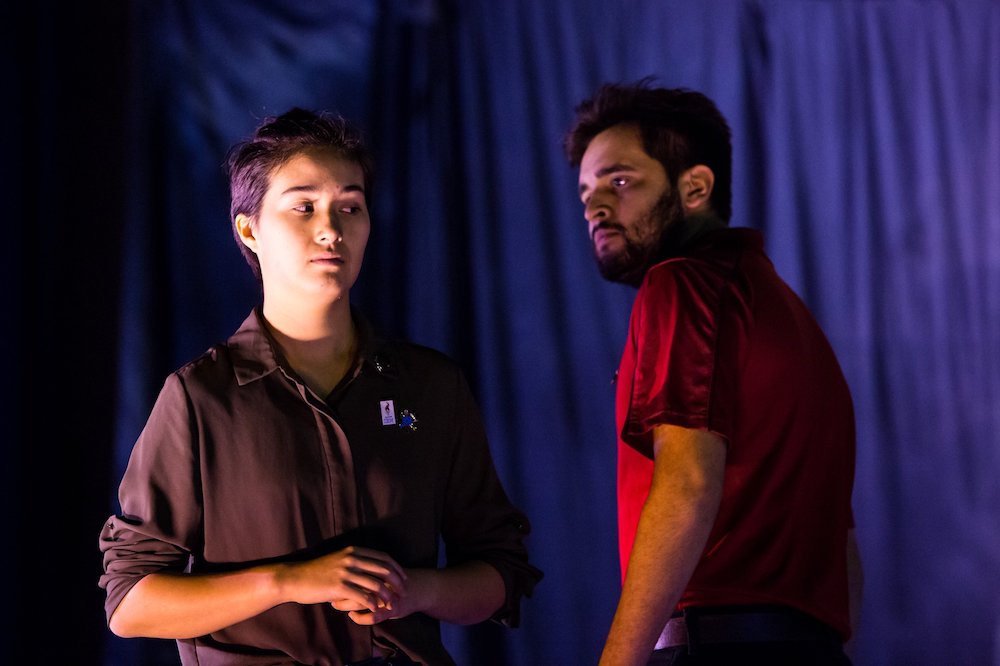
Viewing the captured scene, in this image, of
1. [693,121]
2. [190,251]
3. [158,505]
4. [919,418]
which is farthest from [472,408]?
[919,418]

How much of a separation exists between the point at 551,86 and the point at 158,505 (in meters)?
1.89

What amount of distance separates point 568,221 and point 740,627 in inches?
64.7

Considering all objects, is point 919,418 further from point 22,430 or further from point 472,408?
point 22,430

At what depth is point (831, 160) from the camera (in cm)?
285

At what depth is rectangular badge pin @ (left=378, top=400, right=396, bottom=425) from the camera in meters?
1.48

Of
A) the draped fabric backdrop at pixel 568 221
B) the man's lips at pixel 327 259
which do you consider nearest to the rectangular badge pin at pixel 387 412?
the man's lips at pixel 327 259

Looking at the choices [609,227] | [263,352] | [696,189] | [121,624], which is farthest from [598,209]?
[121,624]

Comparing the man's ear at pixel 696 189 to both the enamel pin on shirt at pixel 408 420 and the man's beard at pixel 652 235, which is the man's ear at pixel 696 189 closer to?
the man's beard at pixel 652 235

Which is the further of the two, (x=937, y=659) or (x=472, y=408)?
(x=937, y=659)

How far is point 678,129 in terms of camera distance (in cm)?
182

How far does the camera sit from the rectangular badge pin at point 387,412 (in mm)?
1480

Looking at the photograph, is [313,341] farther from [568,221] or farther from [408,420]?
[568,221]

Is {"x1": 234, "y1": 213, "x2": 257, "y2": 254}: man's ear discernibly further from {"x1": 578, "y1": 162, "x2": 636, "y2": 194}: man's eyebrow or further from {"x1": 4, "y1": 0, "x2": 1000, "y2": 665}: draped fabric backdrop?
{"x1": 4, "y1": 0, "x2": 1000, "y2": 665}: draped fabric backdrop

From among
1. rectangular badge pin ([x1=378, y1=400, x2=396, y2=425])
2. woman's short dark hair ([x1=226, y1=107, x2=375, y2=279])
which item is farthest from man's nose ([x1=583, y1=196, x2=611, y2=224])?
rectangular badge pin ([x1=378, y1=400, x2=396, y2=425])
